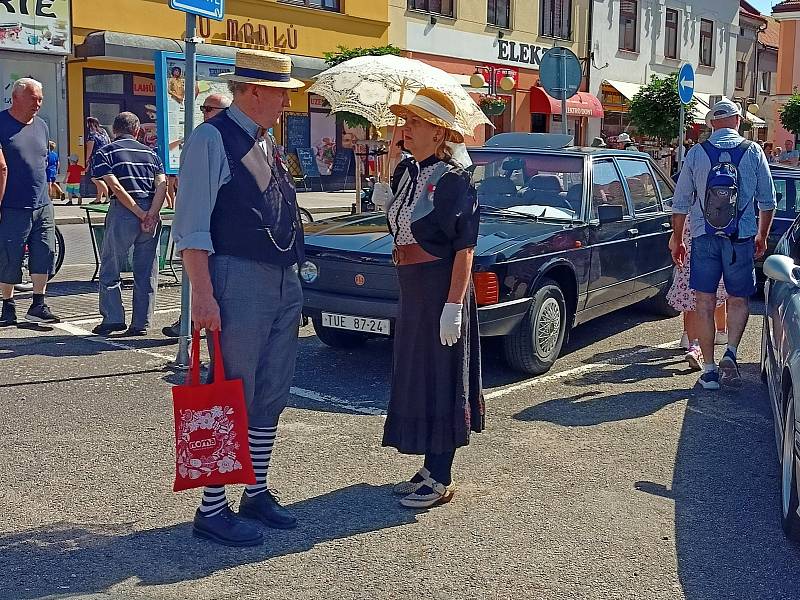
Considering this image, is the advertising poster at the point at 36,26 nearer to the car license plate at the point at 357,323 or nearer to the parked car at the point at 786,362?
the car license plate at the point at 357,323

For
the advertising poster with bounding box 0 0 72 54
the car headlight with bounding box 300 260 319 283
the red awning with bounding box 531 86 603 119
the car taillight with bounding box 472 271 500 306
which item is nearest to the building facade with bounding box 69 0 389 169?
the advertising poster with bounding box 0 0 72 54

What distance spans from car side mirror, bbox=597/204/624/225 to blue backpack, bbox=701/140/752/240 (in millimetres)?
1051

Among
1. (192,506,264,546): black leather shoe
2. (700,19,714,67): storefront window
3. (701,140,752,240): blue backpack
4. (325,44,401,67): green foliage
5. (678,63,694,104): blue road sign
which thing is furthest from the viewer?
(700,19,714,67): storefront window

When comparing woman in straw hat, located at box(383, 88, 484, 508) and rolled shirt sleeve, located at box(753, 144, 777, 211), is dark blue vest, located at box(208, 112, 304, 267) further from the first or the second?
rolled shirt sleeve, located at box(753, 144, 777, 211)

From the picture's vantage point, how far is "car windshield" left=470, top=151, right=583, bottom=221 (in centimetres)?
781

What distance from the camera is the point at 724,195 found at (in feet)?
22.6

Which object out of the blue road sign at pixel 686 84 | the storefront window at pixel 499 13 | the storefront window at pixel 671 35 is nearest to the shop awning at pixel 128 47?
the blue road sign at pixel 686 84

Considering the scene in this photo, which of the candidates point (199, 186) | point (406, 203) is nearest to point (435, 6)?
point (406, 203)

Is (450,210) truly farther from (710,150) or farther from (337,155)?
(337,155)

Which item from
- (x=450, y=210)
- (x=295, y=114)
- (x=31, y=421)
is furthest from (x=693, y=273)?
(x=295, y=114)

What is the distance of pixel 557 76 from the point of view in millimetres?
11984

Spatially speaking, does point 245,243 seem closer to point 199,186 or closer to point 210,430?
point 199,186

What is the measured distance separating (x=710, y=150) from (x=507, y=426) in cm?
249

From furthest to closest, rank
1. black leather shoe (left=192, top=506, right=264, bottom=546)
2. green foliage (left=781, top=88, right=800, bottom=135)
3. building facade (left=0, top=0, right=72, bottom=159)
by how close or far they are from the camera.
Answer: green foliage (left=781, top=88, right=800, bottom=135) → building facade (left=0, top=0, right=72, bottom=159) → black leather shoe (left=192, top=506, right=264, bottom=546)
